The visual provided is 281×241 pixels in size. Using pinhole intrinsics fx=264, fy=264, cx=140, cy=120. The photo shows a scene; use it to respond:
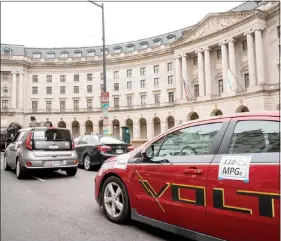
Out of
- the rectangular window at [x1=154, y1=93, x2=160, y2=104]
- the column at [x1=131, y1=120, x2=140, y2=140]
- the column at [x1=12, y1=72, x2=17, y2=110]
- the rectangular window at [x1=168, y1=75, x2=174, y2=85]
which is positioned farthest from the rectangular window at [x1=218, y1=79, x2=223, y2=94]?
the column at [x1=12, y1=72, x2=17, y2=110]

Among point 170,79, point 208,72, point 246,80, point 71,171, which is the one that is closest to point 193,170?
point 71,171

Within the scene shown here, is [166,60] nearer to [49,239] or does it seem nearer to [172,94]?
[172,94]

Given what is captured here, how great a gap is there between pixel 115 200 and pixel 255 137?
2.45 metres

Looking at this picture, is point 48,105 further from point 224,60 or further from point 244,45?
point 244,45

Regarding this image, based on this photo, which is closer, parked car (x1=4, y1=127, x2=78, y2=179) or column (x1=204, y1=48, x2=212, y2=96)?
parked car (x1=4, y1=127, x2=78, y2=179)

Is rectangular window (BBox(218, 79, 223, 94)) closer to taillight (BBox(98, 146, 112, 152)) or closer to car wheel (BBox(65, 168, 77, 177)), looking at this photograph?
taillight (BBox(98, 146, 112, 152))

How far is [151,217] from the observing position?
3.67 metres

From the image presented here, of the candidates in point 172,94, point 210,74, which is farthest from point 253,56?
point 172,94

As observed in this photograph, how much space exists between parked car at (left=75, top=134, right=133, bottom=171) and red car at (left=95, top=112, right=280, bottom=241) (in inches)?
261

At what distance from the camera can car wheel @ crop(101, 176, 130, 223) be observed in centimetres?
409

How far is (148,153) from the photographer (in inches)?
157

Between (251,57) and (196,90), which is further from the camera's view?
(196,90)

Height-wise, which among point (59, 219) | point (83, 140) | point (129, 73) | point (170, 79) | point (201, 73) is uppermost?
point (129, 73)

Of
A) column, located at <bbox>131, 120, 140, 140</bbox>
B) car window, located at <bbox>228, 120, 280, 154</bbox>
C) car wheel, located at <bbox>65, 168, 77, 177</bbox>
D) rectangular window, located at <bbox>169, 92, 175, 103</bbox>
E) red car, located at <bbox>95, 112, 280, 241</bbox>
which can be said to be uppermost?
rectangular window, located at <bbox>169, 92, 175, 103</bbox>
